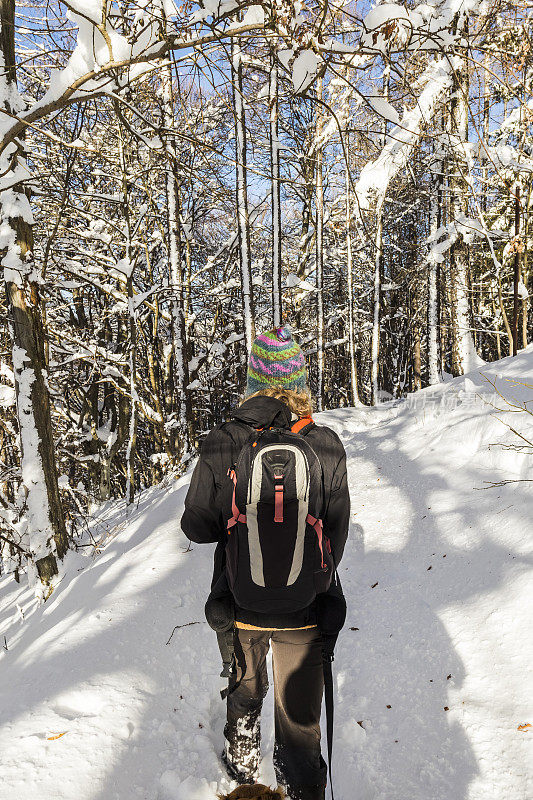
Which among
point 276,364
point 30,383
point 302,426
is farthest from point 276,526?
point 30,383

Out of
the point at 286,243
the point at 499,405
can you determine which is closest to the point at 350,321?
the point at 286,243

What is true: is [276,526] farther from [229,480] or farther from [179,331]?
[179,331]

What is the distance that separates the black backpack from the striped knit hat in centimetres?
30

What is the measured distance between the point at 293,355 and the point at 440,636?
7.89ft

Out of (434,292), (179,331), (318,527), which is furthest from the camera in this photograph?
(434,292)

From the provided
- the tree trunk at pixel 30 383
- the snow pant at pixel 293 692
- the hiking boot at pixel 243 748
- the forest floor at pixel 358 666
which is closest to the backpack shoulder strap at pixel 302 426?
the snow pant at pixel 293 692

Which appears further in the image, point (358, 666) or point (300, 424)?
point (358, 666)

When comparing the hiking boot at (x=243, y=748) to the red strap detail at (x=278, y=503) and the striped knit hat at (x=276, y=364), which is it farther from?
the striped knit hat at (x=276, y=364)

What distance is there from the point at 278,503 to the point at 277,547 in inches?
6.7

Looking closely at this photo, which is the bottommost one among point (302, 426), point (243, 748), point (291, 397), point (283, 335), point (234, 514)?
point (243, 748)

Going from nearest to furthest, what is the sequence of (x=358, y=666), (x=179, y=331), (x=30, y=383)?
(x=358, y=666) < (x=30, y=383) < (x=179, y=331)

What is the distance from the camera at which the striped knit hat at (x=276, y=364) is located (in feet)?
6.61

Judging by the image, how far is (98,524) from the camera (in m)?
9.63

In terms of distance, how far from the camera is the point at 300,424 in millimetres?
1957
